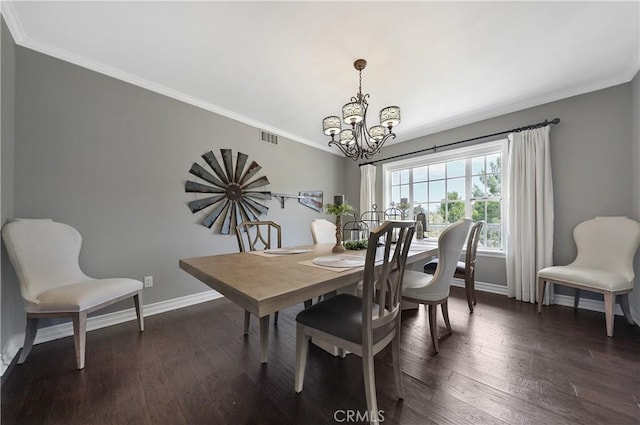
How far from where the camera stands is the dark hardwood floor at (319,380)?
1194mm

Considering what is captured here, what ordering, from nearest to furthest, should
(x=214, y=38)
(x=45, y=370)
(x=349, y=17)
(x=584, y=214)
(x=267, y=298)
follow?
(x=267, y=298) → (x=45, y=370) → (x=349, y=17) → (x=214, y=38) → (x=584, y=214)

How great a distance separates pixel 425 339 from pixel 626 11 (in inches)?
111

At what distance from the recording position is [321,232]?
110 inches

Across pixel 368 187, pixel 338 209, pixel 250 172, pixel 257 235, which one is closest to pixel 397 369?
pixel 338 209

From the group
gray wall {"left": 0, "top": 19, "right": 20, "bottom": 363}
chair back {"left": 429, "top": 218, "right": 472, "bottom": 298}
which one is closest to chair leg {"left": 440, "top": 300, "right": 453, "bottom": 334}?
chair back {"left": 429, "top": 218, "right": 472, "bottom": 298}

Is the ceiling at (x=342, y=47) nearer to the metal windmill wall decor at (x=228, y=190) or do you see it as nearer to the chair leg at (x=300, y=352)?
the metal windmill wall decor at (x=228, y=190)

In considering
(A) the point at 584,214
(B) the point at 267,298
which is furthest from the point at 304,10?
(A) the point at 584,214

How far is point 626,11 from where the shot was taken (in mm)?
1602

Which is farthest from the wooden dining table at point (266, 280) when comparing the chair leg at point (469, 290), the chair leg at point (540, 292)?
the chair leg at point (540, 292)

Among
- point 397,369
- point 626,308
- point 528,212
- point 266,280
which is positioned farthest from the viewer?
point 528,212

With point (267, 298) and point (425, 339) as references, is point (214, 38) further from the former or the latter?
point (425, 339)

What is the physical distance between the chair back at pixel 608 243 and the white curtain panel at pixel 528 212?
246 mm

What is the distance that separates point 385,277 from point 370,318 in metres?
0.21

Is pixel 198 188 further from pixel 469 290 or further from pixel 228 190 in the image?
pixel 469 290
